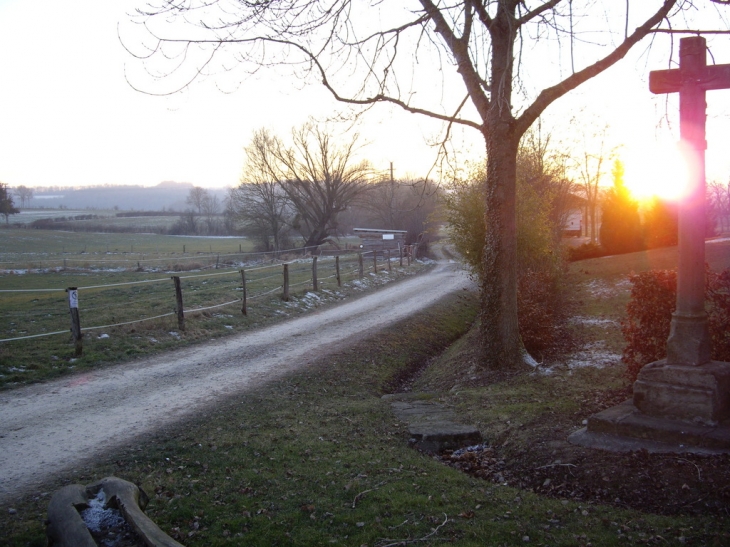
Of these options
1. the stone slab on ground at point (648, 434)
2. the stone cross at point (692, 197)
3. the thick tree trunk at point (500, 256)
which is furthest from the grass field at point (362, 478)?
the stone cross at point (692, 197)

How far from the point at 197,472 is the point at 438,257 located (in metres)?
42.2

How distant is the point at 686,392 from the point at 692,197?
1.79 meters

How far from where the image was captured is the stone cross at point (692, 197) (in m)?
5.36

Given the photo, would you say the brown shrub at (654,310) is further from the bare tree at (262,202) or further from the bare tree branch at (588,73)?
the bare tree at (262,202)

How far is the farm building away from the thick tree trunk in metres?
33.4

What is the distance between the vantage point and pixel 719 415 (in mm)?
5016

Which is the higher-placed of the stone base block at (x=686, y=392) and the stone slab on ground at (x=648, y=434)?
the stone base block at (x=686, y=392)

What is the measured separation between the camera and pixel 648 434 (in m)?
5.05

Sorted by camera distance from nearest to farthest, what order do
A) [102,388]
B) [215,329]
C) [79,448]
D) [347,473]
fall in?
1. [347,473]
2. [79,448]
3. [102,388]
4. [215,329]

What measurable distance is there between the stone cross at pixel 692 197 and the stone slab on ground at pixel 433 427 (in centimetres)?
212

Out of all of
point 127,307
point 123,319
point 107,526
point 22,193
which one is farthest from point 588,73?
point 22,193

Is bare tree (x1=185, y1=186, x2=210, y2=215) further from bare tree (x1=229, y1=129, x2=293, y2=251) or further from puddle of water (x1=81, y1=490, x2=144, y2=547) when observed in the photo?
puddle of water (x1=81, y1=490, x2=144, y2=547)

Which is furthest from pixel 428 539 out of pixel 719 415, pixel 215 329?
pixel 215 329

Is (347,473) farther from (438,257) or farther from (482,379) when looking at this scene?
(438,257)
